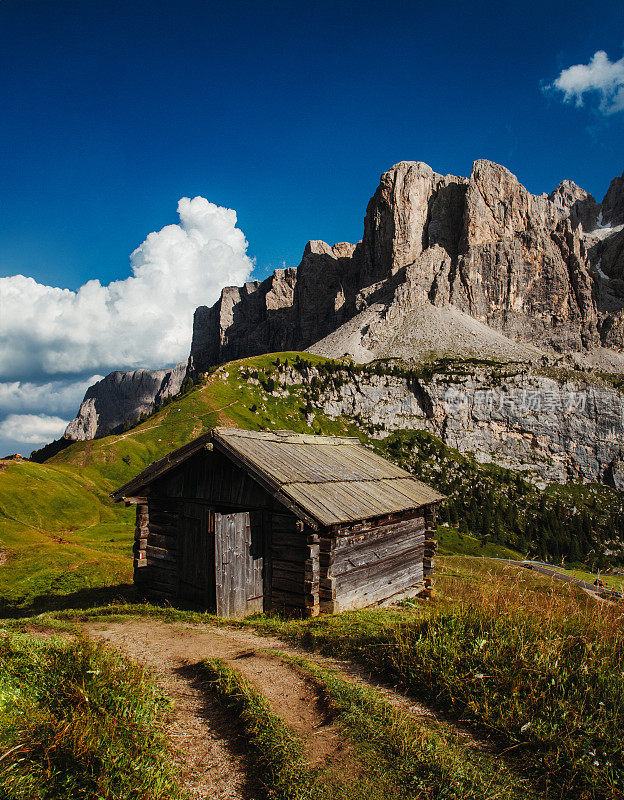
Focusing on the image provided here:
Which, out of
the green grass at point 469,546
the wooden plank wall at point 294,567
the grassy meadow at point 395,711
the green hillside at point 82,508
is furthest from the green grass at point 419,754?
the green grass at point 469,546

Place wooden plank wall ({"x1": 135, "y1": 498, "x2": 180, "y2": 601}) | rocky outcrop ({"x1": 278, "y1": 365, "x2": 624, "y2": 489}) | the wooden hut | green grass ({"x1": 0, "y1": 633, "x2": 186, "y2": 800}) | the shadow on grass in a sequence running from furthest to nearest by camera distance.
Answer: rocky outcrop ({"x1": 278, "y1": 365, "x2": 624, "y2": 489}) < the shadow on grass < wooden plank wall ({"x1": 135, "y1": 498, "x2": 180, "y2": 601}) < the wooden hut < green grass ({"x1": 0, "y1": 633, "x2": 186, "y2": 800})

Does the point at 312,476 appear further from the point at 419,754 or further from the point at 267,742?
the point at 419,754

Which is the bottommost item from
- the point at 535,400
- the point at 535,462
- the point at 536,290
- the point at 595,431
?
the point at 535,462

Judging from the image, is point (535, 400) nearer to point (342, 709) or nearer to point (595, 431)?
point (595, 431)

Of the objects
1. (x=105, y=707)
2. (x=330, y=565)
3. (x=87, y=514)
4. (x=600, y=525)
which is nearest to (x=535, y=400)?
(x=600, y=525)

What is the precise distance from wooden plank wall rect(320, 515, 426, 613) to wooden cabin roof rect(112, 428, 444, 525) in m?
0.93

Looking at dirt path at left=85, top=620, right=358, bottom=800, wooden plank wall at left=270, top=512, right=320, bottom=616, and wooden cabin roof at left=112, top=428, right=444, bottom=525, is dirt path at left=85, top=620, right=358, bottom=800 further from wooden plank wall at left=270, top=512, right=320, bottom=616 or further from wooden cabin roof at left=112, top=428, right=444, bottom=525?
wooden cabin roof at left=112, top=428, right=444, bottom=525

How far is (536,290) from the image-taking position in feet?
655

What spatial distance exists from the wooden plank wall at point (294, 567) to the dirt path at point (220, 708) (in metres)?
3.35

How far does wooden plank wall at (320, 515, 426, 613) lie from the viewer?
1421 centimetres

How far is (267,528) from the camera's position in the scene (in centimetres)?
1485

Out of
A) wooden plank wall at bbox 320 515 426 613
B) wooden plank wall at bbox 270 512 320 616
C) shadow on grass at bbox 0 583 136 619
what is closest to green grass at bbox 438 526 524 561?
wooden plank wall at bbox 320 515 426 613

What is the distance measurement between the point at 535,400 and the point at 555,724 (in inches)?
6378

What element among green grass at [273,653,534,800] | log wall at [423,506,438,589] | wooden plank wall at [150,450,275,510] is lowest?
log wall at [423,506,438,589]
